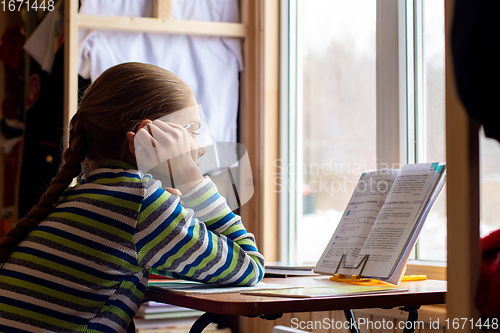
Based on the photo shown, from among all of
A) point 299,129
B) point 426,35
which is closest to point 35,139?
point 299,129

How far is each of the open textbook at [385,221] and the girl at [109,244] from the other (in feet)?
0.80

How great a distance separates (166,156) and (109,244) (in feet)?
0.75

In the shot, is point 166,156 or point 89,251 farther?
point 166,156

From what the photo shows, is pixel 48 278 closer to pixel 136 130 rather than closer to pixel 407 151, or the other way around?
pixel 136 130

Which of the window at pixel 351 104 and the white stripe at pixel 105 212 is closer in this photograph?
the white stripe at pixel 105 212

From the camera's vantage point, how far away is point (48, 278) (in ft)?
3.06

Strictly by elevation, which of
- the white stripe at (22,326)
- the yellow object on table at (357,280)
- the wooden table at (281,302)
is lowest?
the white stripe at (22,326)

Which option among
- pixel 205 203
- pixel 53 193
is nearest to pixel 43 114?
pixel 53 193

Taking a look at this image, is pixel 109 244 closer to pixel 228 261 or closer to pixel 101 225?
pixel 101 225

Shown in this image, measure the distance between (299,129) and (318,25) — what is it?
0.40 m

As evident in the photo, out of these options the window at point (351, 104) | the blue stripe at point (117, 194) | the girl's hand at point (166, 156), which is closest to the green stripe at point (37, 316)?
the blue stripe at point (117, 194)

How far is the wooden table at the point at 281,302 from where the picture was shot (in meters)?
0.81

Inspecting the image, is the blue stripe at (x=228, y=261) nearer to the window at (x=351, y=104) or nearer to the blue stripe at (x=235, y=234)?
the blue stripe at (x=235, y=234)

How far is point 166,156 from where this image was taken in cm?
110
